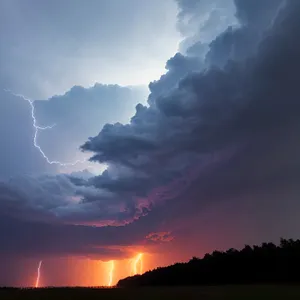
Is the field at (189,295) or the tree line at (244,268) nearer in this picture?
the field at (189,295)

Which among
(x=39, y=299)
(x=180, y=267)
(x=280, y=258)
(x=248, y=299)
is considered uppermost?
(x=180, y=267)

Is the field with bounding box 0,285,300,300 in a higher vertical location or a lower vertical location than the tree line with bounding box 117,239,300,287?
lower

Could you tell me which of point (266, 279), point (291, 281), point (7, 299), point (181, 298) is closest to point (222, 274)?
point (266, 279)

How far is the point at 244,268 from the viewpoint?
107m

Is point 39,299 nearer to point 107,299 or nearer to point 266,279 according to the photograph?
point 107,299

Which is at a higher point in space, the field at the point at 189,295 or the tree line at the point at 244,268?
the tree line at the point at 244,268

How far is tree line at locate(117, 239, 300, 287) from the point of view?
95.1 m

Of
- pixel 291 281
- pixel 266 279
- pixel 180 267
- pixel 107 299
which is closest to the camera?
pixel 107 299

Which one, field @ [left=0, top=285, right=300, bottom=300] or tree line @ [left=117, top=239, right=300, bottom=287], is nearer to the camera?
field @ [left=0, top=285, right=300, bottom=300]

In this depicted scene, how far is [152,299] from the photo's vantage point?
4934 centimetres

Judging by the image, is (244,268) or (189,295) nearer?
(189,295)

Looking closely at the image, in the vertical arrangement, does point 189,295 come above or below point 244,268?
below

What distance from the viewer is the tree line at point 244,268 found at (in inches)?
3743

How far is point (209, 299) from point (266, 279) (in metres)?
53.8
